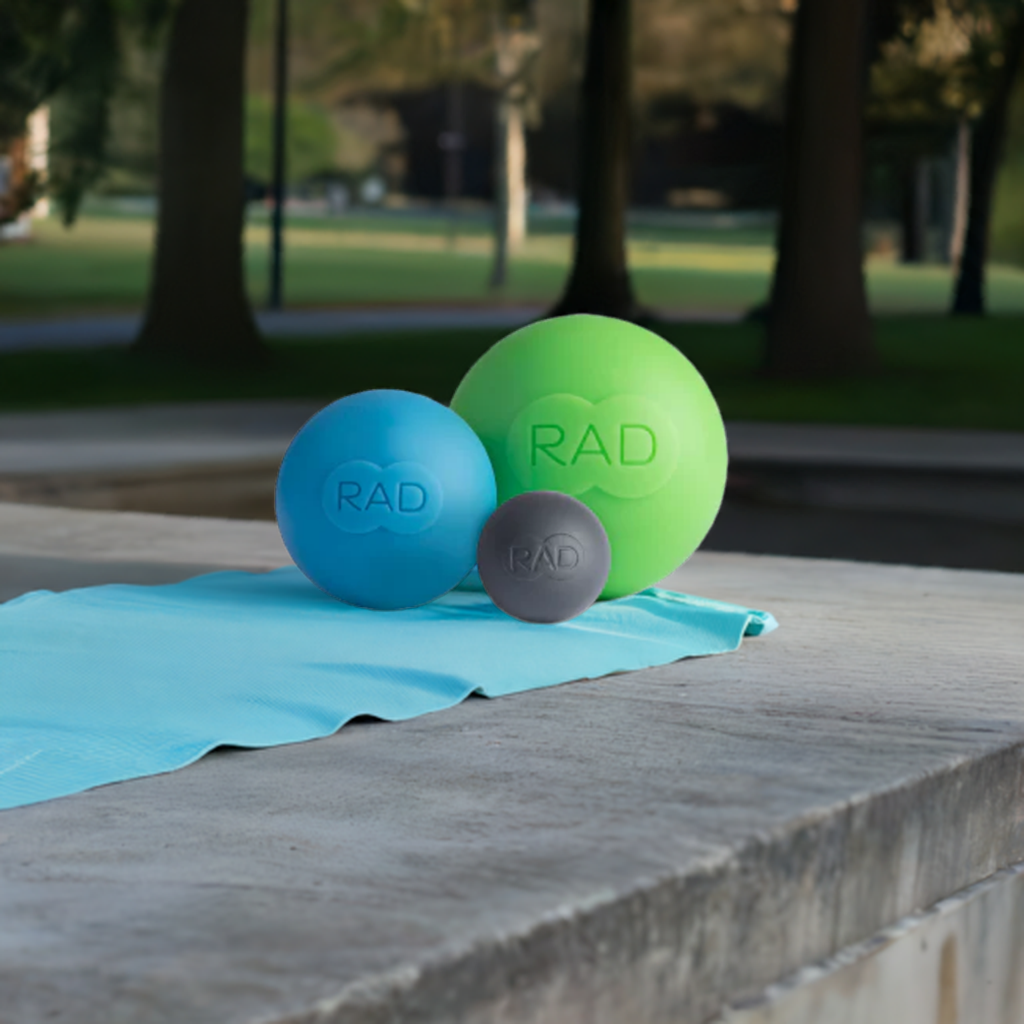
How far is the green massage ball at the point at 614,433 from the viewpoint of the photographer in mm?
6113

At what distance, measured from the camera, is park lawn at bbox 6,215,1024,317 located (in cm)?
4197

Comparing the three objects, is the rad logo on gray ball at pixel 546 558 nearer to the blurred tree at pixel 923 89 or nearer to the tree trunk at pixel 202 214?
the tree trunk at pixel 202 214

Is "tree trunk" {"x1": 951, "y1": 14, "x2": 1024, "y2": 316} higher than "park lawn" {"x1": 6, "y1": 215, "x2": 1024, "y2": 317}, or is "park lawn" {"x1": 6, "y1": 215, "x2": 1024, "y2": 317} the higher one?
"tree trunk" {"x1": 951, "y1": 14, "x2": 1024, "y2": 316}

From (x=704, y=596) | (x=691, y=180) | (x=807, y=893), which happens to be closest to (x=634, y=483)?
(x=704, y=596)

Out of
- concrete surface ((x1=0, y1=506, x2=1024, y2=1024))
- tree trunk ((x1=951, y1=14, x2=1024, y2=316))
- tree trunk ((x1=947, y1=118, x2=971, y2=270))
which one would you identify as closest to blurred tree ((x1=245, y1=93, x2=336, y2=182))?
tree trunk ((x1=947, y1=118, x2=971, y2=270))

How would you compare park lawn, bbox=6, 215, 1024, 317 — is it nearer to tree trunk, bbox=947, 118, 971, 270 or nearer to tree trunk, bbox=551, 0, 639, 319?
tree trunk, bbox=947, 118, 971, 270

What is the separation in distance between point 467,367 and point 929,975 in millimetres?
19780

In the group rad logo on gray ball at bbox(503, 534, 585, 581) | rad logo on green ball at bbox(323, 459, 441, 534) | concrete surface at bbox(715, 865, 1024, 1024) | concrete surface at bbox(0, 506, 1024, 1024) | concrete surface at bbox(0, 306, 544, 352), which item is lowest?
concrete surface at bbox(0, 306, 544, 352)

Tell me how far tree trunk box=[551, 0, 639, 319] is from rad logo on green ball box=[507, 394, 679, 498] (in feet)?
69.9

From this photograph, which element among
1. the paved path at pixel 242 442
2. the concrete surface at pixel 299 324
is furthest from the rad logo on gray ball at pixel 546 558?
the concrete surface at pixel 299 324

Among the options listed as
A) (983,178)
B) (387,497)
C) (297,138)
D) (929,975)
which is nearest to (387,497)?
(387,497)

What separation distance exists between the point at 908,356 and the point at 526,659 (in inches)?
801

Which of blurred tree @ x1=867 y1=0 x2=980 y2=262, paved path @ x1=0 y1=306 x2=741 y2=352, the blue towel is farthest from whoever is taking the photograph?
blurred tree @ x1=867 y1=0 x2=980 y2=262

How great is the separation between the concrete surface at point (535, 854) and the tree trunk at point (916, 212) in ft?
130
